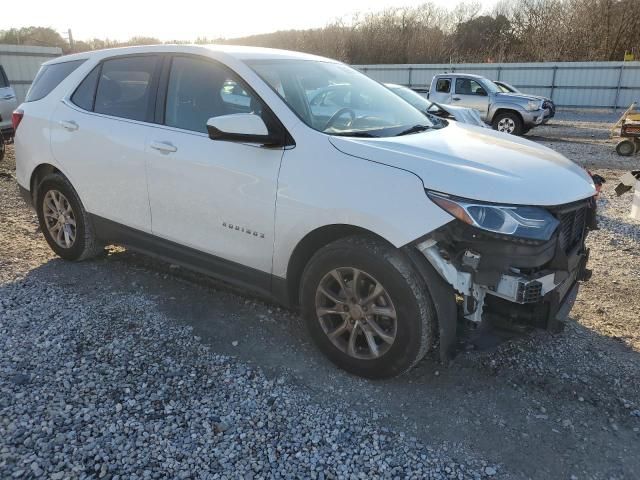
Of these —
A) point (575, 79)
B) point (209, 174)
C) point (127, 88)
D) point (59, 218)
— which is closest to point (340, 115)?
point (209, 174)

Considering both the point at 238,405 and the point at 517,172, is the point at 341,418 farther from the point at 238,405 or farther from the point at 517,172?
the point at 517,172

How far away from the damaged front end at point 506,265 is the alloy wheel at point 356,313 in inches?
14.8

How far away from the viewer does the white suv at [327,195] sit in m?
2.64

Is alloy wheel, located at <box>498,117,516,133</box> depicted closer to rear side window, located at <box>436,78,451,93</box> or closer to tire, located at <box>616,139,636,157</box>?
rear side window, located at <box>436,78,451,93</box>

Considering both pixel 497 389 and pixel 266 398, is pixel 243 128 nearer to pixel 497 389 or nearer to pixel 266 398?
pixel 266 398

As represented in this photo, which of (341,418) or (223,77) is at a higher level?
(223,77)

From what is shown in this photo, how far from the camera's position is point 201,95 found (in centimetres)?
356

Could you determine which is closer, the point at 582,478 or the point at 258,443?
the point at 582,478

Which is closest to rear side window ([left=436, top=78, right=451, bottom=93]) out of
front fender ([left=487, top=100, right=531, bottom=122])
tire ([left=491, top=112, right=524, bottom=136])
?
front fender ([left=487, top=100, right=531, bottom=122])

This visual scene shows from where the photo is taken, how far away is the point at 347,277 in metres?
2.97

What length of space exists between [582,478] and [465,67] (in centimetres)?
2548

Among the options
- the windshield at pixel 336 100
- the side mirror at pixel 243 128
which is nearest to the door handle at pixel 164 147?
the side mirror at pixel 243 128

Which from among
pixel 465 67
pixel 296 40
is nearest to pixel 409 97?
pixel 465 67

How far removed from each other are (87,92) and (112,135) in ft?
2.13
